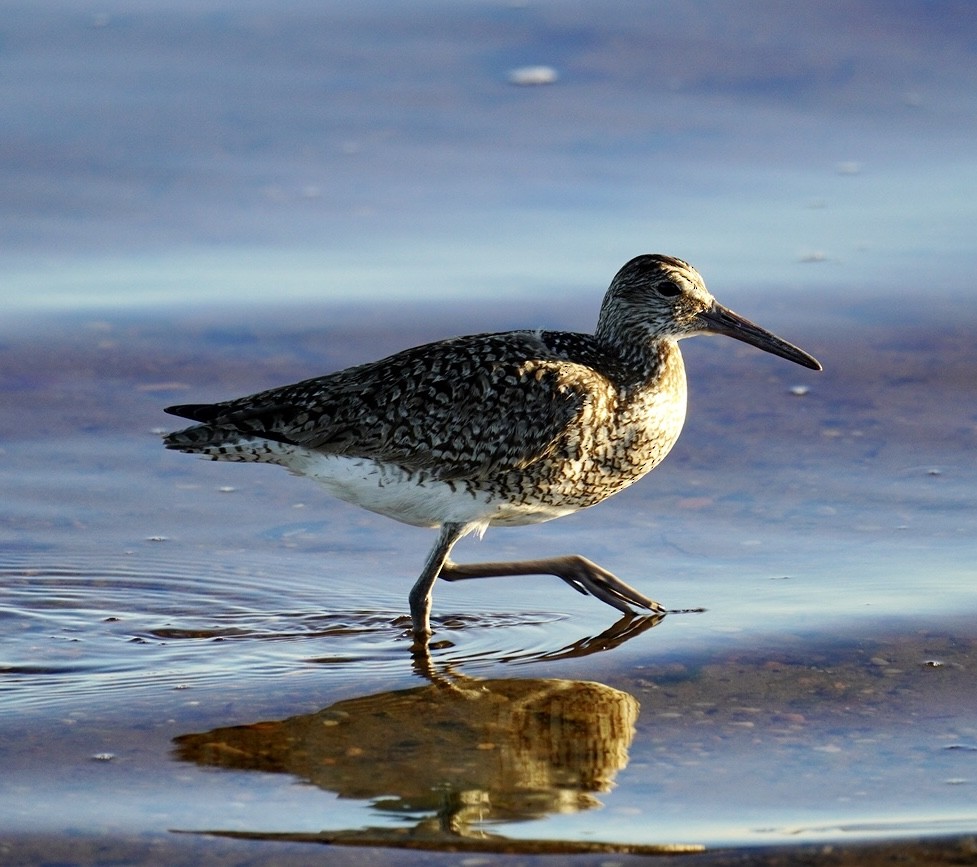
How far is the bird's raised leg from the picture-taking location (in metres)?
7.40

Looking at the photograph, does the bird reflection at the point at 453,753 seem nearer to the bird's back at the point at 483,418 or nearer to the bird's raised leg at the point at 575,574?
the bird's raised leg at the point at 575,574

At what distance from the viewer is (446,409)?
7.59m

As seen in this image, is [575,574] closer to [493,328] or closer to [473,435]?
[473,435]

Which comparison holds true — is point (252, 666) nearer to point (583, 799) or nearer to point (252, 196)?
point (583, 799)

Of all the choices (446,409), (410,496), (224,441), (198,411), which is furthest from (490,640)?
(198,411)

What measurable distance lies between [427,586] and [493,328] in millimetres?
3507

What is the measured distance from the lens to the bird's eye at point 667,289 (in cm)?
800

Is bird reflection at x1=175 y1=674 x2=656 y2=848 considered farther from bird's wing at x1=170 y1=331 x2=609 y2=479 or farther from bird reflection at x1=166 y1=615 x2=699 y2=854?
bird's wing at x1=170 y1=331 x2=609 y2=479

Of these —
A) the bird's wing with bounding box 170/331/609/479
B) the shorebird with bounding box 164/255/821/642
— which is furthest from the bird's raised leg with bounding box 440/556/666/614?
the bird's wing with bounding box 170/331/609/479

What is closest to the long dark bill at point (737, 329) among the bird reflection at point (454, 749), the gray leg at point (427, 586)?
the gray leg at point (427, 586)

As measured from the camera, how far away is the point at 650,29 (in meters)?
14.1

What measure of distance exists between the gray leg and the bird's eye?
1520mm

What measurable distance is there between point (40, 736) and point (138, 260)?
19.5ft

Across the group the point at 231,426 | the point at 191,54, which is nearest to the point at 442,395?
the point at 231,426
